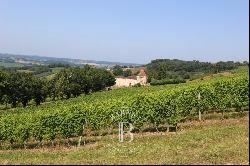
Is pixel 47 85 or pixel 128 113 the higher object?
pixel 128 113

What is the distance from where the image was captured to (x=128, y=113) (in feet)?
140

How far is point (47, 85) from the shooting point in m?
139

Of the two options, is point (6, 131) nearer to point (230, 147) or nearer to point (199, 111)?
point (199, 111)

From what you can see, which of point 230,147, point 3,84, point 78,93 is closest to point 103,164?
point 230,147

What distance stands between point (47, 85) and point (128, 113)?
99815 mm

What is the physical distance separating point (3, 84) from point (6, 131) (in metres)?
68.5

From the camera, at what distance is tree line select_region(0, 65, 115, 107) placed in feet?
400

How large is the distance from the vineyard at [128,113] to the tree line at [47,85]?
221 feet

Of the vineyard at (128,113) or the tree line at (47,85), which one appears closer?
the vineyard at (128,113)

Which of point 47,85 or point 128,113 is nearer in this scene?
point 128,113

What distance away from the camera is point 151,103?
43281 millimetres

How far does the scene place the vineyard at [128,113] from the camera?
41406mm

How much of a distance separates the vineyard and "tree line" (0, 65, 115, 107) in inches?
2649

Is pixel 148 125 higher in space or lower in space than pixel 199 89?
lower
